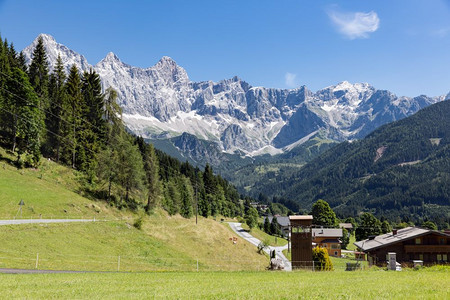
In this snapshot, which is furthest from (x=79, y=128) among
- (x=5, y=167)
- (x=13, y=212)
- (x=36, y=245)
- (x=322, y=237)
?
(x=322, y=237)

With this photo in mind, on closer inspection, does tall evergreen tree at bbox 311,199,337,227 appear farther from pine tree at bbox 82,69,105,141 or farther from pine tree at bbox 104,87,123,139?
pine tree at bbox 82,69,105,141

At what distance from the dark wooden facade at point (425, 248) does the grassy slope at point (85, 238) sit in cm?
2862

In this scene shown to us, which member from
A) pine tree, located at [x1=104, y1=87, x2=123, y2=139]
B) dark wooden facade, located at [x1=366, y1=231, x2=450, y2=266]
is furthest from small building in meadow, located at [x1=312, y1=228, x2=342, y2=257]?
pine tree, located at [x1=104, y1=87, x2=123, y2=139]

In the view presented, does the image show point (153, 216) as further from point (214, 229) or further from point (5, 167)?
point (5, 167)

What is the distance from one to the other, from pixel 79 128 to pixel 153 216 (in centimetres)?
2771

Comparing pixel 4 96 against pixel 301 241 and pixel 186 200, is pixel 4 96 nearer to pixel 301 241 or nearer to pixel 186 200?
pixel 186 200

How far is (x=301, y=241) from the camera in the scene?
50.0 meters

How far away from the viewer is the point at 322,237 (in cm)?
11612

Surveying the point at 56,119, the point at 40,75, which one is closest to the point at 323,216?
the point at 56,119

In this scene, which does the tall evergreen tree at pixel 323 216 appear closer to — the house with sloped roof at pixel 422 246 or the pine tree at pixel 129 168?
the house with sloped roof at pixel 422 246

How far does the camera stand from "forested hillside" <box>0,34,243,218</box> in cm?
6269

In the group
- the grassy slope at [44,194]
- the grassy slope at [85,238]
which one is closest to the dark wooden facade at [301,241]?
the grassy slope at [85,238]

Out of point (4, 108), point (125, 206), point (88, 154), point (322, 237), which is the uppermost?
point (4, 108)


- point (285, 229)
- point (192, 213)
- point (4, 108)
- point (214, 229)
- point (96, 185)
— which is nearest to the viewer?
point (4, 108)
